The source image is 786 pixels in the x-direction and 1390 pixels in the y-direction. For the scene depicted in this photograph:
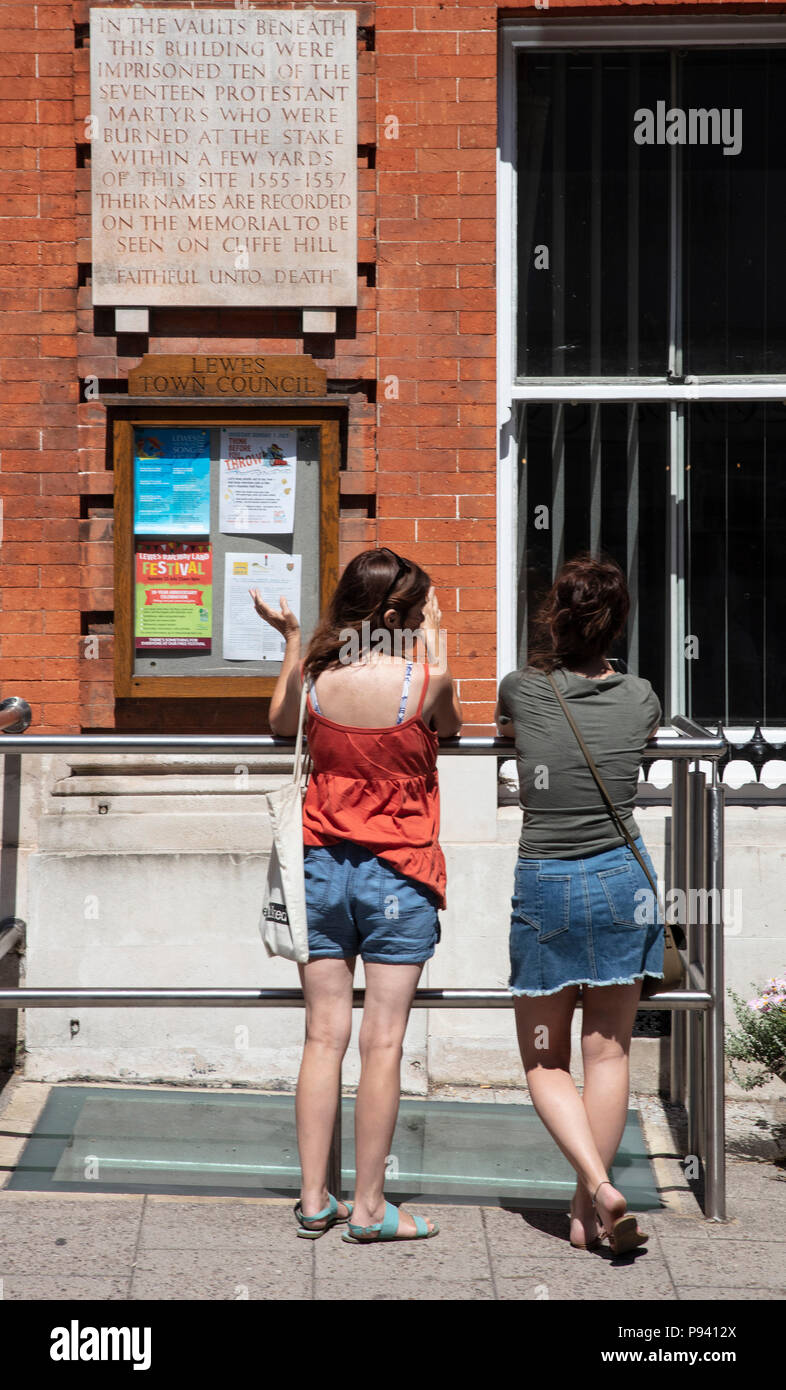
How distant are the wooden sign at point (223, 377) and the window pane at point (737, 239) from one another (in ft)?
5.33

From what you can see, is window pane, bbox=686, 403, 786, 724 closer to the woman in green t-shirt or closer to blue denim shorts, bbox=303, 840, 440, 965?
the woman in green t-shirt

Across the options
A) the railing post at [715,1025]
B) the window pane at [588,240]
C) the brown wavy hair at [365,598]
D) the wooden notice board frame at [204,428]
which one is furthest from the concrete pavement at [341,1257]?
the window pane at [588,240]

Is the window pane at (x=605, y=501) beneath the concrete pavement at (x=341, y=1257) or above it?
above

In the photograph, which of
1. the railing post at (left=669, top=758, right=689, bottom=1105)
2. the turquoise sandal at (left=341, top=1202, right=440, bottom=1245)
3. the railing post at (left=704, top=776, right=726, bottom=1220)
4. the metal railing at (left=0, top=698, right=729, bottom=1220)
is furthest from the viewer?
the railing post at (left=669, top=758, right=689, bottom=1105)

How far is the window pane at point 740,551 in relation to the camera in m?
5.77

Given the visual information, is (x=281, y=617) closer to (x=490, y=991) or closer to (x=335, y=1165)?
(x=490, y=991)

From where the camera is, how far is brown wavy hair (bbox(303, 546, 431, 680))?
3434 mm

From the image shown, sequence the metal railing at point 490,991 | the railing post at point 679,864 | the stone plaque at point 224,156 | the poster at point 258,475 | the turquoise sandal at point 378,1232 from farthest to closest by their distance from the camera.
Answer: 1. the poster at point 258,475
2. the stone plaque at point 224,156
3. the railing post at point 679,864
4. the metal railing at point 490,991
5. the turquoise sandal at point 378,1232

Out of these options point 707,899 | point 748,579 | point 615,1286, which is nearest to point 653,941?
point 707,899

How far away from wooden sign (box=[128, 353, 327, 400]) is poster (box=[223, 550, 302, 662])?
0.66 meters

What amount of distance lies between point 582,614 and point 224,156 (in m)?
3.04

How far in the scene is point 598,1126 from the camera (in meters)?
3.52

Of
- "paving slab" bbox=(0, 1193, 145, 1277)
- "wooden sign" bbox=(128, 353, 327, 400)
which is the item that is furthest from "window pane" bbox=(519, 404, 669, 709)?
"paving slab" bbox=(0, 1193, 145, 1277)

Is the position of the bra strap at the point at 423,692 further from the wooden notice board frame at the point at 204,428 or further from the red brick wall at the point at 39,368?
the red brick wall at the point at 39,368
